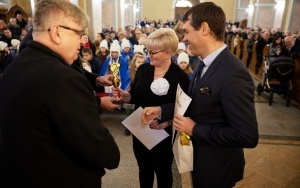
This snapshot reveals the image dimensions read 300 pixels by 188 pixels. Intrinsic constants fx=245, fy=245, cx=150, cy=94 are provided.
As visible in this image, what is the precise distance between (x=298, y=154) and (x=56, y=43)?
4.03 m

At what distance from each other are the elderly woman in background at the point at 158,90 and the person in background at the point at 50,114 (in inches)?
37.2

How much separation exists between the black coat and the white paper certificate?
0.88 metres

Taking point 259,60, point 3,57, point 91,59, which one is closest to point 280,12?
point 259,60

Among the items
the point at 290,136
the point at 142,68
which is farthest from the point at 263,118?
the point at 142,68

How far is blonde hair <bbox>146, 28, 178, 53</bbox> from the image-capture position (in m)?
2.10

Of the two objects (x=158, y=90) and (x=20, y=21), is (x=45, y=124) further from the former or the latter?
(x=20, y=21)

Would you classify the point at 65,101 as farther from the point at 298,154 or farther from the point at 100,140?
the point at 298,154

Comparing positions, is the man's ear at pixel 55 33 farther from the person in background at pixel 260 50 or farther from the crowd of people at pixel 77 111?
the person in background at pixel 260 50

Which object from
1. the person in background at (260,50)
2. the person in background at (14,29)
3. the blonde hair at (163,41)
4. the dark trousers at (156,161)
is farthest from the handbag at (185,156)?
the person in background at (14,29)

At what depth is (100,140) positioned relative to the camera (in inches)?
45.7

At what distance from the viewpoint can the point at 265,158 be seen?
372cm

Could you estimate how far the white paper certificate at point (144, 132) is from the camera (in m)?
2.12

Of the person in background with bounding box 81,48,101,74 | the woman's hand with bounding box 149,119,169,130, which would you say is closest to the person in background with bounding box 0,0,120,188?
the woman's hand with bounding box 149,119,169,130

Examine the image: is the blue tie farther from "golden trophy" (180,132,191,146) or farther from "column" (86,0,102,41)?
"column" (86,0,102,41)
